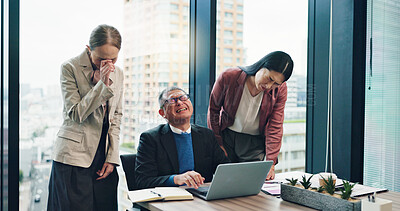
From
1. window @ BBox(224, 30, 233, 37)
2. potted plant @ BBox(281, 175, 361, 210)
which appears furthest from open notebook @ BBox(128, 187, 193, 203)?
window @ BBox(224, 30, 233, 37)

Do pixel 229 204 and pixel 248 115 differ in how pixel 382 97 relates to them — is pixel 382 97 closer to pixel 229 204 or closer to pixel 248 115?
pixel 248 115

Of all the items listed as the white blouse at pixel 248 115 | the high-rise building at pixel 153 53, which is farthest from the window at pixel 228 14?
the white blouse at pixel 248 115

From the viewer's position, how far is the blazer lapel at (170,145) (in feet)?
6.58

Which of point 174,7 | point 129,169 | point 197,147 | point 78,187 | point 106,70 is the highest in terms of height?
point 174,7

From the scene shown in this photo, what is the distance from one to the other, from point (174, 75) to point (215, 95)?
1.17 feet

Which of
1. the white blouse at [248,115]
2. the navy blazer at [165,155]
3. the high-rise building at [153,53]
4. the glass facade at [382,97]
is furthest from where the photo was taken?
the glass facade at [382,97]

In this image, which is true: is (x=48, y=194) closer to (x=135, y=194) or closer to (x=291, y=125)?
(x=135, y=194)

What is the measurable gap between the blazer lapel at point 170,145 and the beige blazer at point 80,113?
14.0 inches

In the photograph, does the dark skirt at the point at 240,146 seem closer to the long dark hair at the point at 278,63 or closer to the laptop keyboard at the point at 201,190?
the long dark hair at the point at 278,63

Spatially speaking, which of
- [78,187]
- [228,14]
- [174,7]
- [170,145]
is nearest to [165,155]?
[170,145]

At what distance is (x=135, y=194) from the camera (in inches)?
63.3

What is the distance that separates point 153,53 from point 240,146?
885mm

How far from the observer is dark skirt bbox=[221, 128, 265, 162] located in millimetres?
2541

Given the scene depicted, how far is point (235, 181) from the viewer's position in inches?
63.8
